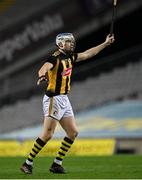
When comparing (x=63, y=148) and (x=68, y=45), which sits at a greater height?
(x=68, y=45)

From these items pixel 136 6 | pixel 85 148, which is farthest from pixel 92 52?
pixel 136 6

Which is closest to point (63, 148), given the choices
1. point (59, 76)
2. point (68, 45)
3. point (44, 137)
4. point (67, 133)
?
point (67, 133)

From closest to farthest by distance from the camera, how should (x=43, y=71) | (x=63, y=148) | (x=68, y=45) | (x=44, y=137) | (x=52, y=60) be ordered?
(x=43, y=71)
(x=52, y=60)
(x=44, y=137)
(x=68, y=45)
(x=63, y=148)

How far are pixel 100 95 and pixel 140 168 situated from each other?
47.6 feet

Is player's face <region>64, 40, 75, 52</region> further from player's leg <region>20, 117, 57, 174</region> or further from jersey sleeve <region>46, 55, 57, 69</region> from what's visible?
player's leg <region>20, 117, 57, 174</region>

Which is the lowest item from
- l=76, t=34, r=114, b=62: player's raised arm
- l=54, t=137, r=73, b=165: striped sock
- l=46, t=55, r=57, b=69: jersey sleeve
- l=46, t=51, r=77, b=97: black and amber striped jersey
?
l=54, t=137, r=73, b=165: striped sock

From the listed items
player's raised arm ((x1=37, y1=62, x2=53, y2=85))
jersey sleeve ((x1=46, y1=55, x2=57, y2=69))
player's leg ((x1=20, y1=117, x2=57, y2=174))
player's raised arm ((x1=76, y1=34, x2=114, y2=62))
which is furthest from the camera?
player's raised arm ((x1=76, y1=34, x2=114, y2=62))

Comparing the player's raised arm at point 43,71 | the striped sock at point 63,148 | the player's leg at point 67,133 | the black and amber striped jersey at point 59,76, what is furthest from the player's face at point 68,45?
the striped sock at point 63,148

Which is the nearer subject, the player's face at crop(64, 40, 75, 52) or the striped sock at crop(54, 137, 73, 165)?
the player's face at crop(64, 40, 75, 52)

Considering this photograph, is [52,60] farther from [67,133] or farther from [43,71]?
[67,133]

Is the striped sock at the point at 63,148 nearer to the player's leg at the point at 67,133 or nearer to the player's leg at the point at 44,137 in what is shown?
the player's leg at the point at 67,133

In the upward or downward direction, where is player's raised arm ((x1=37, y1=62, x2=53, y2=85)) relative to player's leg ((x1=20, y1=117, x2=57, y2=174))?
upward

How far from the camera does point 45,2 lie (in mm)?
27172

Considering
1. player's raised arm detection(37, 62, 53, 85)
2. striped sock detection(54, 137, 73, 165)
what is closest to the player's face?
player's raised arm detection(37, 62, 53, 85)
